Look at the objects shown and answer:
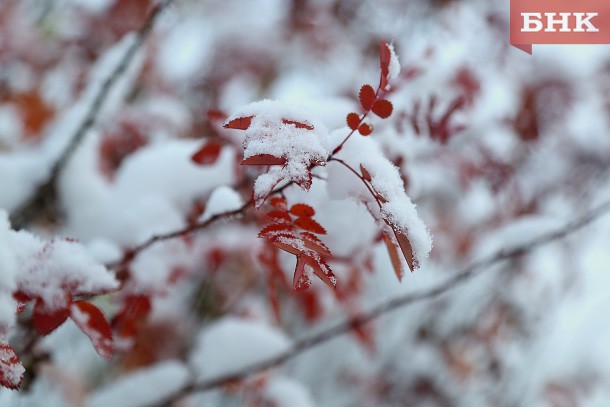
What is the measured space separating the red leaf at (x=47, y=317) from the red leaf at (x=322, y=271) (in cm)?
25

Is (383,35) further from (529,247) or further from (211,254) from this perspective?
(529,247)

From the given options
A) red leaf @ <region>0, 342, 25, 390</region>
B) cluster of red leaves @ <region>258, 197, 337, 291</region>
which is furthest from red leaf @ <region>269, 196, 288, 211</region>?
red leaf @ <region>0, 342, 25, 390</region>

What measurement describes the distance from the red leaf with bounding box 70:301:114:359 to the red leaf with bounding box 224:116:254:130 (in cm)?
23

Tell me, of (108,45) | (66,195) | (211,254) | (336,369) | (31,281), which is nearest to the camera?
(31,281)

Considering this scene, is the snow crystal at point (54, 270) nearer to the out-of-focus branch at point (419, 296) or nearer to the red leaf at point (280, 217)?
the red leaf at point (280, 217)

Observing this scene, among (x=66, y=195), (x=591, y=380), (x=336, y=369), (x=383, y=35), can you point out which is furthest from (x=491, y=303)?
(x=66, y=195)

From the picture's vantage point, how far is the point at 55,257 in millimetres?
536

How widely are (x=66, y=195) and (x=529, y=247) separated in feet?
2.88

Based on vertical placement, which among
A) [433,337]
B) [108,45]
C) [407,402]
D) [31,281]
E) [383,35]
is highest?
[108,45]

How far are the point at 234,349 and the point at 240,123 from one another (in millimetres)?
644

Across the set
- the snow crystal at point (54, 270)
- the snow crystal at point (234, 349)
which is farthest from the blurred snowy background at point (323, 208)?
the snow crystal at point (54, 270)

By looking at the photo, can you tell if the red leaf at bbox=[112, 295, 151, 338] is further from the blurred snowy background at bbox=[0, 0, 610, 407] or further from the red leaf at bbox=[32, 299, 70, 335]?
the red leaf at bbox=[32, 299, 70, 335]

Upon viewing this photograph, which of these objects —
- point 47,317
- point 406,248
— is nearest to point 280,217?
point 406,248

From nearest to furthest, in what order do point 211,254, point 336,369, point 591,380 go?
point 211,254
point 336,369
point 591,380
